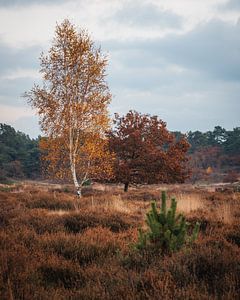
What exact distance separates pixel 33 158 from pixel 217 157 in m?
38.9

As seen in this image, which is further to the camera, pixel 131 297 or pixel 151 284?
pixel 151 284

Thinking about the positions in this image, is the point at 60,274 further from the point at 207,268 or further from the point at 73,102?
the point at 73,102

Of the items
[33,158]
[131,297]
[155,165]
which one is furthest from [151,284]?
[33,158]

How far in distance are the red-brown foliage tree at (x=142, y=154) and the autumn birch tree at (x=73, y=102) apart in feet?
19.1

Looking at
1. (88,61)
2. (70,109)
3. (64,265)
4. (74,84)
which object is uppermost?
(88,61)

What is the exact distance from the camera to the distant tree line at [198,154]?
60.4 m

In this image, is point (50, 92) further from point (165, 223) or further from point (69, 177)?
point (165, 223)

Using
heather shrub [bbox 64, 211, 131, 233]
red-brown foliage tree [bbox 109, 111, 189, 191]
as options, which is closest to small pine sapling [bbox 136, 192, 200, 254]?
heather shrub [bbox 64, 211, 131, 233]

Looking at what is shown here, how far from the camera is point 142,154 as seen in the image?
23.5m

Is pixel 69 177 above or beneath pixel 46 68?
beneath

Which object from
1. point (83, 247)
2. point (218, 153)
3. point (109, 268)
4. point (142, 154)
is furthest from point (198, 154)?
point (109, 268)

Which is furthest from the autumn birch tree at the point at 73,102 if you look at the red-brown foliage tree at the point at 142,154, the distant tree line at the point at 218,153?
the distant tree line at the point at 218,153

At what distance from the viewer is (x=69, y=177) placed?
1802 cm

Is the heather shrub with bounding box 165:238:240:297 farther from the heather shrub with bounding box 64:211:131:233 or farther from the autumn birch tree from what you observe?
the autumn birch tree
